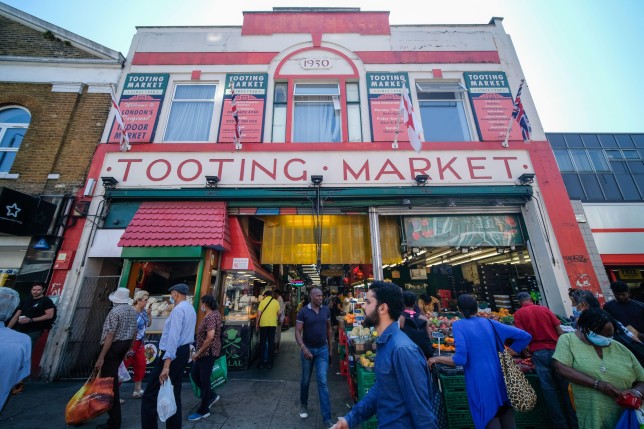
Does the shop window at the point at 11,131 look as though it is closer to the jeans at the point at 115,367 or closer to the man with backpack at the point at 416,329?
the jeans at the point at 115,367

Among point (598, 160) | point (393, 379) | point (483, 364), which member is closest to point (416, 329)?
point (483, 364)

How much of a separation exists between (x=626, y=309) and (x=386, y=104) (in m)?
7.46

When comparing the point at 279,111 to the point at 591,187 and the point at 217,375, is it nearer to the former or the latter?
the point at 217,375

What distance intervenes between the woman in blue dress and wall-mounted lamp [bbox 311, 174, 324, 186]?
5037 millimetres

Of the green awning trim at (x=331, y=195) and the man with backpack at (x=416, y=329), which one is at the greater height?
the green awning trim at (x=331, y=195)

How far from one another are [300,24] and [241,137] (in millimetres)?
5416

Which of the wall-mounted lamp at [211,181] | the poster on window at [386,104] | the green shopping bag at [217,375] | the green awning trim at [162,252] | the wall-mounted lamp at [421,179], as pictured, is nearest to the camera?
the green shopping bag at [217,375]

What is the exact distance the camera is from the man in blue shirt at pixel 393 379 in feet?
6.10

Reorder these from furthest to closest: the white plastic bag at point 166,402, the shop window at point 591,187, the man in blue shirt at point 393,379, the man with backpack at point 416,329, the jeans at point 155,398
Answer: the shop window at point 591,187, the man with backpack at point 416,329, the jeans at point 155,398, the white plastic bag at point 166,402, the man in blue shirt at point 393,379

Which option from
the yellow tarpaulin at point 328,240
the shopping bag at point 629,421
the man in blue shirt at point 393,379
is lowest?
the shopping bag at point 629,421

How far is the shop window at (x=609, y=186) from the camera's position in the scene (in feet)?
46.5

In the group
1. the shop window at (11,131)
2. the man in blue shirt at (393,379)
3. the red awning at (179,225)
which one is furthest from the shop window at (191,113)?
the man in blue shirt at (393,379)

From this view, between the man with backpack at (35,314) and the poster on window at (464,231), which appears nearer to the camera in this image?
the man with backpack at (35,314)

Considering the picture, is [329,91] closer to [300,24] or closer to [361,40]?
[361,40]
